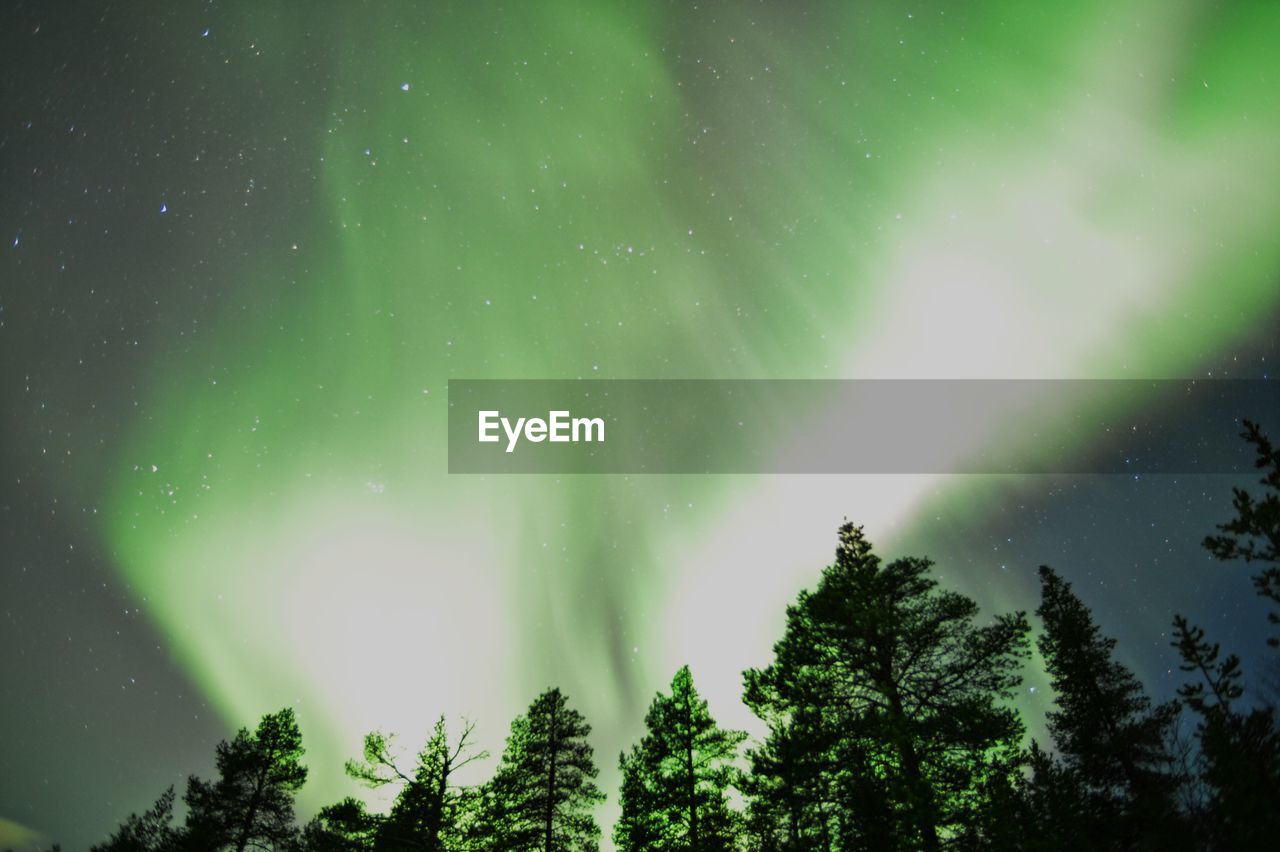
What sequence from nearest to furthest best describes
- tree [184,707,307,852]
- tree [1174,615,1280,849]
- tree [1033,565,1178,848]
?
tree [1174,615,1280,849] < tree [1033,565,1178,848] < tree [184,707,307,852]

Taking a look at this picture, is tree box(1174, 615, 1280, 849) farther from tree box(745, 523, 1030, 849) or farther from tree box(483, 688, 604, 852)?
tree box(483, 688, 604, 852)

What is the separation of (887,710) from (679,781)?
9.93 m

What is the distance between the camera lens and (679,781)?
19.3 metres

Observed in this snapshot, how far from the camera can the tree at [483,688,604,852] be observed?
18781 mm

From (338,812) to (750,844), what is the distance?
45.7 feet

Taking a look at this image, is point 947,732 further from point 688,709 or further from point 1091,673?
point 1091,673

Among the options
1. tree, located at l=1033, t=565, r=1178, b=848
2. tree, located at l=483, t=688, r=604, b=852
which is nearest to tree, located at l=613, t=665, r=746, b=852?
tree, located at l=483, t=688, r=604, b=852

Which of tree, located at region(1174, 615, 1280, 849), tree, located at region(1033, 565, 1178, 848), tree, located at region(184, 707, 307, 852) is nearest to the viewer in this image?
tree, located at region(1174, 615, 1280, 849)

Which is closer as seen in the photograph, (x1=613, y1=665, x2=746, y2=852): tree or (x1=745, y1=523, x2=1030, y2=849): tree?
(x1=745, y1=523, x2=1030, y2=849): tree

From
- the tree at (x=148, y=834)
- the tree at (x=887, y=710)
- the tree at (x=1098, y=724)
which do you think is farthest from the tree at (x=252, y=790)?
the tree at (x=1098, y=724)

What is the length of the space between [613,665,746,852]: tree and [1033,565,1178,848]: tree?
10.0 m

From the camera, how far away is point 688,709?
67.4 feet

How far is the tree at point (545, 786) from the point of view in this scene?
61.6 ft

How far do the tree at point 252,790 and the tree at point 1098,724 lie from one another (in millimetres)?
26900
